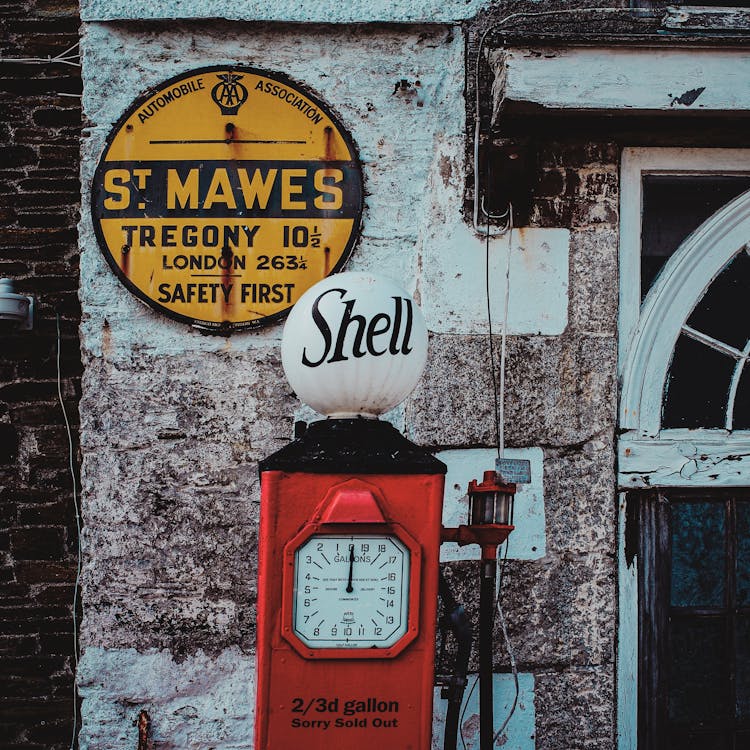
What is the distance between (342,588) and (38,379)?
6.23 feet

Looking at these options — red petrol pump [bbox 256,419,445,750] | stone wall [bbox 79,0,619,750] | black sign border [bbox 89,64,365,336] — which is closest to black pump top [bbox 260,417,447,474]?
red petrol pump [bbox 256,419,445,750]

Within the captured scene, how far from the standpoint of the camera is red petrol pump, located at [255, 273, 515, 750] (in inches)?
91.1

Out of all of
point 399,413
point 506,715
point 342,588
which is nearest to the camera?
point 342,588

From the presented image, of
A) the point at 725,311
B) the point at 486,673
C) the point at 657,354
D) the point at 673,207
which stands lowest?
the point at 486,673

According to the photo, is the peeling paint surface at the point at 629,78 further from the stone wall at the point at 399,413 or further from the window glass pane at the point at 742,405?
the window glass pane at the point at 742,405

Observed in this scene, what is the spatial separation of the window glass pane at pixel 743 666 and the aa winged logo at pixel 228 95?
2.92 m

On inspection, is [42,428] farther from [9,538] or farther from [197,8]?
[197,8]

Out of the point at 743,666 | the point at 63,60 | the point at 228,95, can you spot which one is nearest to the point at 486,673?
the point at 743,666

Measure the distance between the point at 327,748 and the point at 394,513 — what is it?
66cm

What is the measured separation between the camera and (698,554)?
11.6ft

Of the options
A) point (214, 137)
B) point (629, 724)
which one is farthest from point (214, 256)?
point (629, 724)

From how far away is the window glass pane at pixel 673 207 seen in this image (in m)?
3.62

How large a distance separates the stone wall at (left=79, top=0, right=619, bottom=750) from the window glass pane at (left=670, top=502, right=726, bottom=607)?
324 millimetres

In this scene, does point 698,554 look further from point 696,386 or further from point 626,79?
point 626,79
